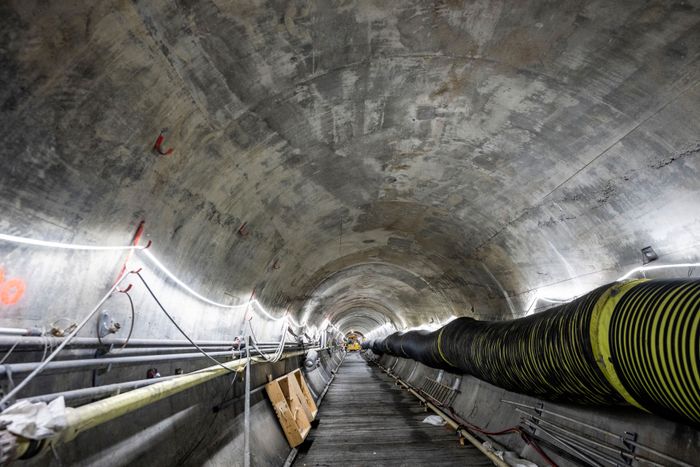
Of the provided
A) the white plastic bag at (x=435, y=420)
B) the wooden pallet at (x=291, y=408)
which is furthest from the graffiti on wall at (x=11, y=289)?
the white plastic bag at (x=435, y=420)

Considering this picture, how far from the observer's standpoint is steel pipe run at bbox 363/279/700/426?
8.98 ft

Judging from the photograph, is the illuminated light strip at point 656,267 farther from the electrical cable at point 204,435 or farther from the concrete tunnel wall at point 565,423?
the electrical cable at point 204,435

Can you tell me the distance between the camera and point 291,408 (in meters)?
7.17

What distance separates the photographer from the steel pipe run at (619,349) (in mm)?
2736

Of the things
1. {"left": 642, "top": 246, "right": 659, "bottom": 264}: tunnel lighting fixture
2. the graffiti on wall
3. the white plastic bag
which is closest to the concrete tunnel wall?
the white plastic bag

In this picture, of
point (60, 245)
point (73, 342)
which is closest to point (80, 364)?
point (73, 342)

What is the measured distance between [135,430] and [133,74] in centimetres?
287

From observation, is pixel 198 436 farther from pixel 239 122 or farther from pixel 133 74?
pixel 133 74

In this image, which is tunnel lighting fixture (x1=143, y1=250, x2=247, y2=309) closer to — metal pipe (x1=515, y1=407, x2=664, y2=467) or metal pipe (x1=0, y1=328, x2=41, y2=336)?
metal pipe (x1=0, y1=328, x2=41, y2=336)

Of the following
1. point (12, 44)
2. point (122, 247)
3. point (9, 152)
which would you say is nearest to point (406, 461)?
point (122, 247)

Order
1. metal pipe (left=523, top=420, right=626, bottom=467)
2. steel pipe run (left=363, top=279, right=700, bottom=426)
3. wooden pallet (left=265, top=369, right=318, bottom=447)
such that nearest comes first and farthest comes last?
1. steel pipe run (left=363, top=279, right=700, bottom=426)
2. metal pipe (left=523, top=420, right=626, bottom=467)
3. wooden pallet (left=265, top=369, right=318, bottom=447)

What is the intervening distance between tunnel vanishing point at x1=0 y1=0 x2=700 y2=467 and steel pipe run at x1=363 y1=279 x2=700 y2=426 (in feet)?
0.08

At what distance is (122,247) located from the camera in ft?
10.4

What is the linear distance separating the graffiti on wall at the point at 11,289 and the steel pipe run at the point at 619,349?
450cm
